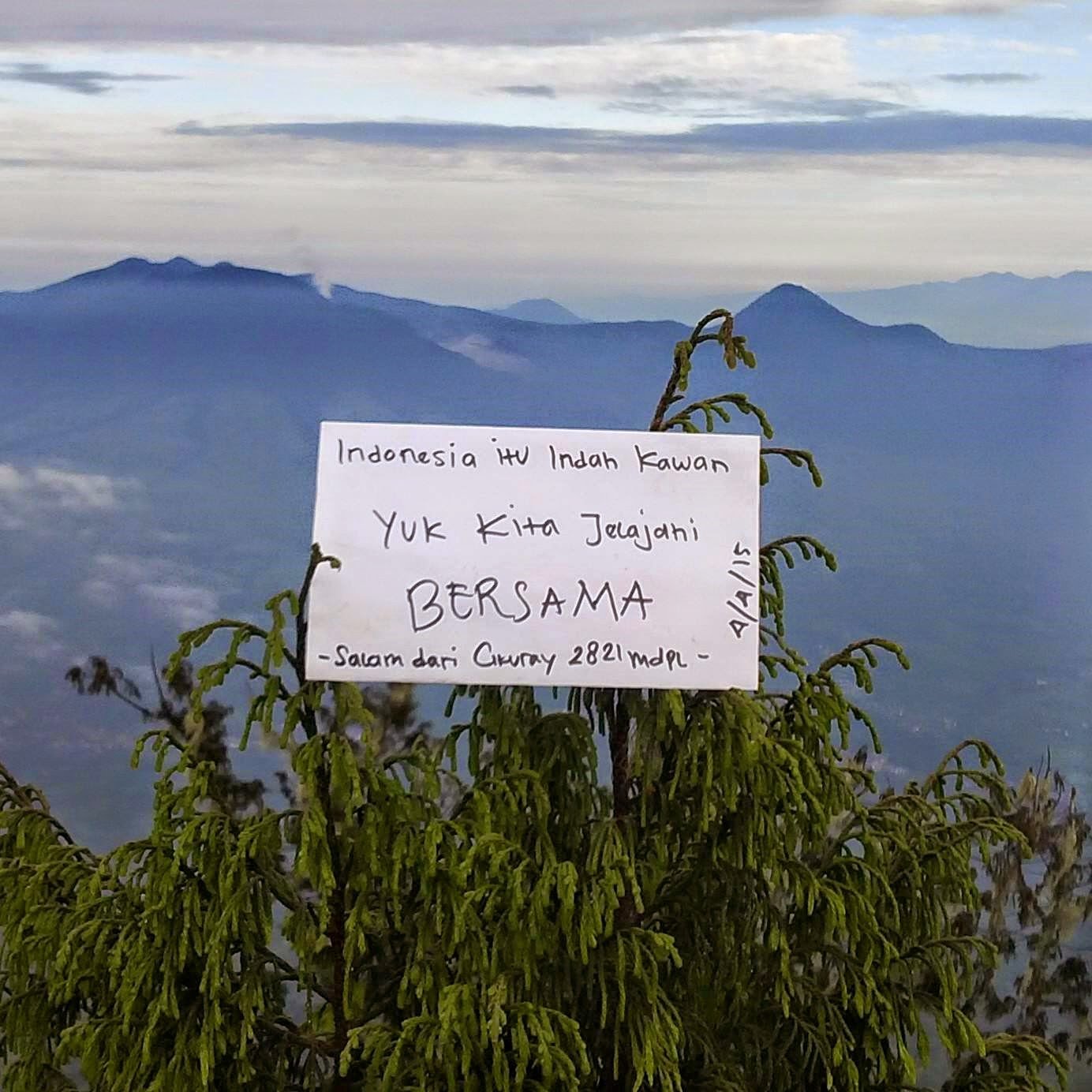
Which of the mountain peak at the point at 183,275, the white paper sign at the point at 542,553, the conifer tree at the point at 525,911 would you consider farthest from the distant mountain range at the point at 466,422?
the white paper sign at the point at 542,553

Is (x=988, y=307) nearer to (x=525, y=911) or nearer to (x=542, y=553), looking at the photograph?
(x=542, y=553)

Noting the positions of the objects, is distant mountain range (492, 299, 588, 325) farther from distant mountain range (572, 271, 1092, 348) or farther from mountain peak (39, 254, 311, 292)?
mountain peak (39, 254, 311, 292)

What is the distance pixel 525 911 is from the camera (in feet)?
4.09

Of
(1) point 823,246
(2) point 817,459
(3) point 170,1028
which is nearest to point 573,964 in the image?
(3) point 170,1028

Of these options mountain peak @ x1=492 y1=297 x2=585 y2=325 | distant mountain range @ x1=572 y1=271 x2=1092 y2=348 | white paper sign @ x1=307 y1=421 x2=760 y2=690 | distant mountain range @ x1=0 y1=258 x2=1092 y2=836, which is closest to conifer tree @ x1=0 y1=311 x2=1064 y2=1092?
white paper sign @ x1=307 y1=421 x2=760 y2=690

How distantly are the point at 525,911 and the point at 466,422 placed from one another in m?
0.95

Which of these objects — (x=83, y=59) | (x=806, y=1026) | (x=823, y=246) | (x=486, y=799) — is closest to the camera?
(x=486, y=799)

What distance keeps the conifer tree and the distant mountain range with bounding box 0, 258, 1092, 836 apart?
623 millimetres

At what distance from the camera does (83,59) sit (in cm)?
197

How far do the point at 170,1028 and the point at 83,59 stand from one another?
52.1 inches

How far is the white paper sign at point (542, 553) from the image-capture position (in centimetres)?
127

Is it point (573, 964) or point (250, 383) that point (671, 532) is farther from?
point (250, 383)

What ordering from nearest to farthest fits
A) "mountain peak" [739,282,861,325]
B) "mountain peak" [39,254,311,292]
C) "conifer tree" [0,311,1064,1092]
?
"conifer tree" [0,311,1064,1092] < "mountain peak" [39,254,311,292] < "mountain peak" [739,282,861,325]

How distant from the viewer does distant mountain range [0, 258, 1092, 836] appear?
2037mm
